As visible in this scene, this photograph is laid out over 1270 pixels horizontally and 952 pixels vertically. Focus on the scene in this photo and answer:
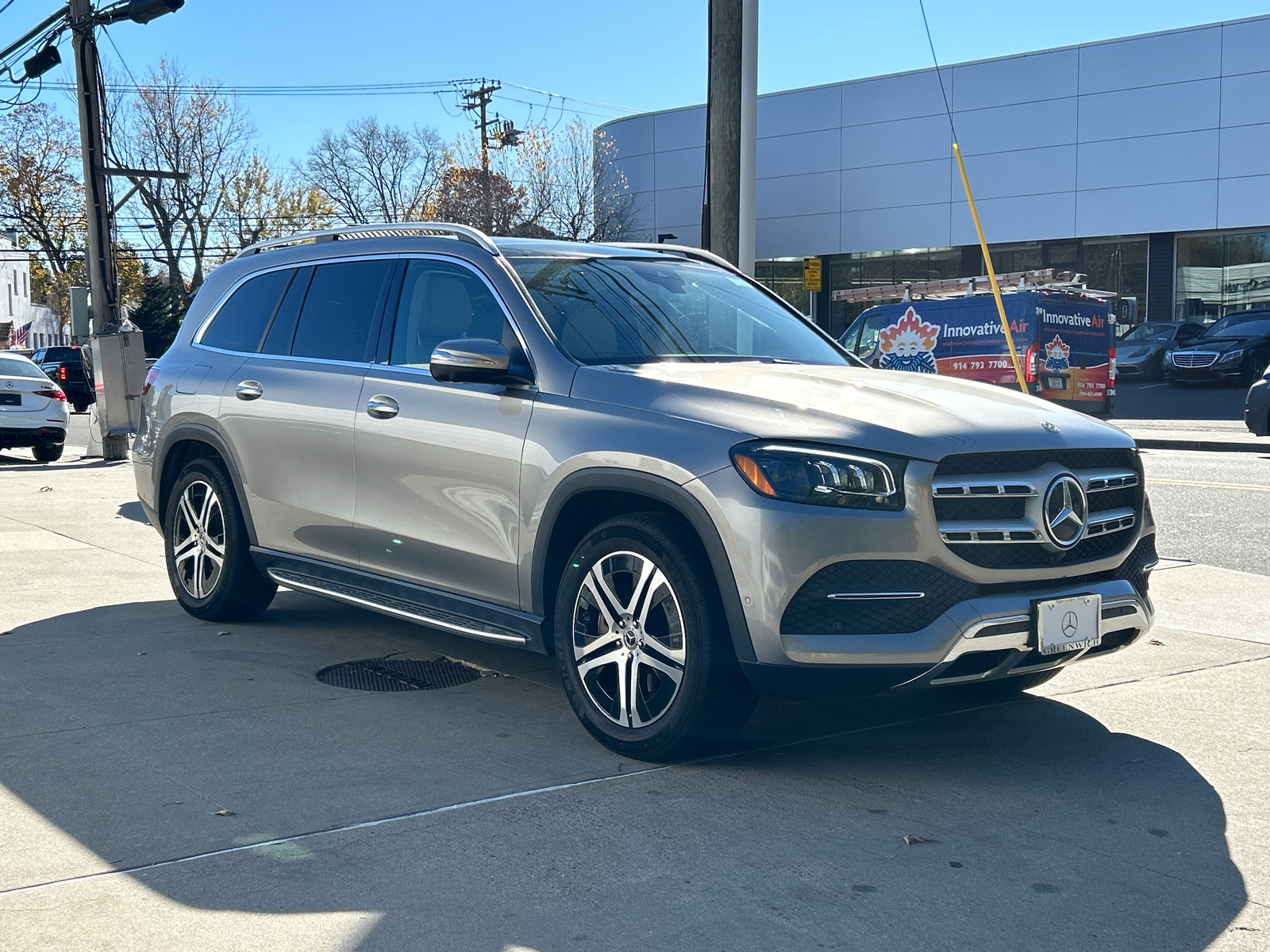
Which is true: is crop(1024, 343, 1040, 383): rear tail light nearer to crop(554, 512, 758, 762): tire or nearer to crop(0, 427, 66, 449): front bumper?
crop(0, 427, 66, 449): front bumper

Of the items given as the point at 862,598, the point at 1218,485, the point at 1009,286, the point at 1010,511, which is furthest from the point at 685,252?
the point at 1009,286

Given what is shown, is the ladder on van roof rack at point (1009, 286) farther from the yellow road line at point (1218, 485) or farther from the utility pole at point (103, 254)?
the utility pole at point (103, 254)

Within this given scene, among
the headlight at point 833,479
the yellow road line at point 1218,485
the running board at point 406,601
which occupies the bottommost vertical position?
the yellow road line at point 1218,485

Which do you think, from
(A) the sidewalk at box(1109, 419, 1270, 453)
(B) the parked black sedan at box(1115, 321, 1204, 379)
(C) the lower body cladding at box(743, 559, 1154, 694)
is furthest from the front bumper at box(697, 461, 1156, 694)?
(B) the parked black sedan at box(1115, 321, 1204, 379)

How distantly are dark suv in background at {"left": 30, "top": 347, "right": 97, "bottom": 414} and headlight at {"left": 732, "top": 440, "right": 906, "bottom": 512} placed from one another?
106 feet

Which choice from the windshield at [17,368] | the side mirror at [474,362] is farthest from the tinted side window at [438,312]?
the windshield at [17,368]

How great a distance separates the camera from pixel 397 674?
5.85m

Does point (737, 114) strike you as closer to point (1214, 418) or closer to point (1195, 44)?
point (1214, 418)

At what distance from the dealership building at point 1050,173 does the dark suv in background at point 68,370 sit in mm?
19674

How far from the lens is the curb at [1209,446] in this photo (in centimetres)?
Answer: 1919

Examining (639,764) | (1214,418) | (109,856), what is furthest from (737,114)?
(1214,418)

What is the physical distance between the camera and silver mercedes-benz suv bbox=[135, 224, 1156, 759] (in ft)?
13.6

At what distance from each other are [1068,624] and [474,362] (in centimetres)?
225

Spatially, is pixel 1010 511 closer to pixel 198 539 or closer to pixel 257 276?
pixel 257 276
